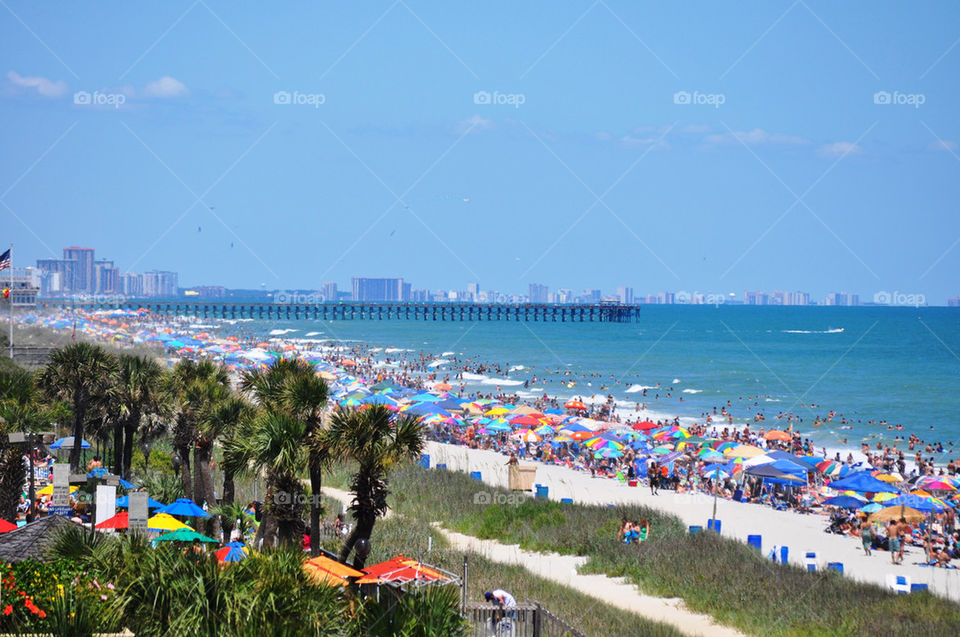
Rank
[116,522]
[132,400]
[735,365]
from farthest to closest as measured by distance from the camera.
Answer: [735,365], [132,400], [116,522]

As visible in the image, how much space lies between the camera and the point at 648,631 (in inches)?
536

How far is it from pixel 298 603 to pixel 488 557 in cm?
1040

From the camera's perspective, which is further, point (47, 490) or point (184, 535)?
point (47, 490)

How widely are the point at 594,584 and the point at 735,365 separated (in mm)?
84716

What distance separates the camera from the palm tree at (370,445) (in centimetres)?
1405

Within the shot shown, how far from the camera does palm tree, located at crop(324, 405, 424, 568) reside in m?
14.1

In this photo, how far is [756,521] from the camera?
84.5 feet

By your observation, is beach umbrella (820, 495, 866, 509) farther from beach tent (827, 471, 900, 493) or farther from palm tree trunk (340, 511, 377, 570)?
palm tree trunk (340, 511, 377, 570)

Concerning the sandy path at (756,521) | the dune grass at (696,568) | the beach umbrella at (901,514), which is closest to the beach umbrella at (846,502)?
the sandy path at (756,521)

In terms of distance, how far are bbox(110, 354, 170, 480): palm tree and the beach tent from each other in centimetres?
1727

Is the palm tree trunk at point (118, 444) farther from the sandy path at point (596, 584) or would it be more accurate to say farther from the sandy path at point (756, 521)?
the sandy path at point (756, 521)

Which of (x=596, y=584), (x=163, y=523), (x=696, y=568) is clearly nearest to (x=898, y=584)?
(x=696, y=568)

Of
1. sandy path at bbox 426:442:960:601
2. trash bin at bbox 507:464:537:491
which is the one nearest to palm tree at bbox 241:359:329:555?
sandy path at bbox 426:442:960:601

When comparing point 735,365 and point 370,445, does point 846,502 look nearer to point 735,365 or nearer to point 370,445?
point 370,445
